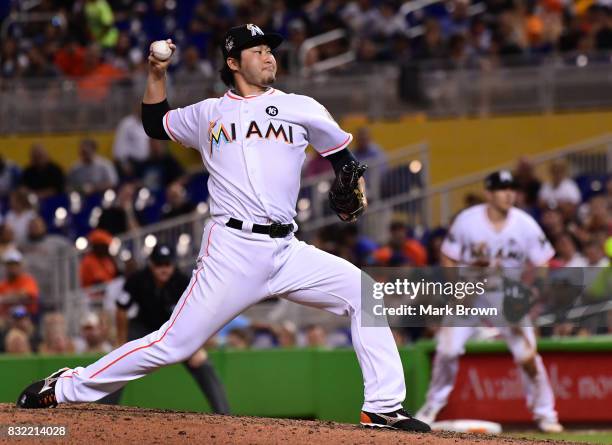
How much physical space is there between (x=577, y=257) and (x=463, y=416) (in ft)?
7.50

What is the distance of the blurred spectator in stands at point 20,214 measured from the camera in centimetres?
1616

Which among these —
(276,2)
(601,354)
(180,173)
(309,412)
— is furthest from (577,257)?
(276,2)

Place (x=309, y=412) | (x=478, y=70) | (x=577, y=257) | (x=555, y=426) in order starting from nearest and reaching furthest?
(x=555, y=426) → (x=309, y=412) → (x=577, y=257) → (x=478, y=70)

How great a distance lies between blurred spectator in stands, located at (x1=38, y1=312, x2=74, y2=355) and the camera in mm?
12531

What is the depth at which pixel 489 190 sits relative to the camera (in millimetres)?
11680

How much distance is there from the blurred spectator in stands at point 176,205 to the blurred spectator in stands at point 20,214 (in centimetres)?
159

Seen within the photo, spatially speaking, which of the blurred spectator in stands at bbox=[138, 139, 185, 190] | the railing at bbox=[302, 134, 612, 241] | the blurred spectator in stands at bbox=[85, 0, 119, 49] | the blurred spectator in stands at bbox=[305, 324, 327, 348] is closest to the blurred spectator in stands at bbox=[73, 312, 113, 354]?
the blurred spectator in stands at bbox=[305, 324, 327, 348]

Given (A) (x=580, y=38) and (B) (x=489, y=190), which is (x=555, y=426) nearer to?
(B) (x=489, y=190)

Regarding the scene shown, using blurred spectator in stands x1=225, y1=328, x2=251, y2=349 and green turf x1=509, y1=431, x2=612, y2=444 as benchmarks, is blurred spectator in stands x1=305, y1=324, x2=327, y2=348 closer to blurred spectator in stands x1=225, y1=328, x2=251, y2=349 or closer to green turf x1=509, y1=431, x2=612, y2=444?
blurred spectator in stands x1=225, y1=328, x2=251, y2=349

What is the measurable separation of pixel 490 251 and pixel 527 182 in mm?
4086

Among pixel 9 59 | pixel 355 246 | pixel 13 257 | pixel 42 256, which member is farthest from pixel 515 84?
pixel 9 59

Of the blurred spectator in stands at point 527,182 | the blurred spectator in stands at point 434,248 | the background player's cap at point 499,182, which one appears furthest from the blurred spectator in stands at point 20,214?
the background player's cap at point 499,182

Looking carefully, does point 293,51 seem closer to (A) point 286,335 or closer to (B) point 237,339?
(A) point 286,335

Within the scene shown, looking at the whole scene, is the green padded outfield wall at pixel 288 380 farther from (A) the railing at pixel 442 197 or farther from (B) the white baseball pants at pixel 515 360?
(A) the railing at pixel 442 197
